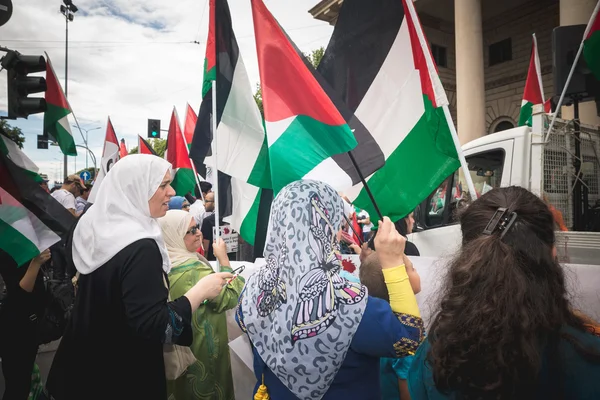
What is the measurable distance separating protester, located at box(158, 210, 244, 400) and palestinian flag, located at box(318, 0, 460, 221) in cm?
108

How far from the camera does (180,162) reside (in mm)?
6750

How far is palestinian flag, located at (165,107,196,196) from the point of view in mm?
6633

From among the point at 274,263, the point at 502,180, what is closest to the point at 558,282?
the point at 274,263

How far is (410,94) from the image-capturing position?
2568 mm

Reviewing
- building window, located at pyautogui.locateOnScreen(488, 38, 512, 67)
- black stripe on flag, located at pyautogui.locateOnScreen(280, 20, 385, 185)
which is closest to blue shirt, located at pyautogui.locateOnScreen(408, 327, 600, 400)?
black stripe on flag, located at pyautogui.locateOnScreen(280, 20, 385, 185)

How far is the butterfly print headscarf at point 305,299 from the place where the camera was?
4.71 feet

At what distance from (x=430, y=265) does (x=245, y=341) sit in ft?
4.27

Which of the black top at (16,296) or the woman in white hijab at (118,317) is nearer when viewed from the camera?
the woman in white hijab at (118,317)

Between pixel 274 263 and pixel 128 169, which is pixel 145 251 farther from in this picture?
pixel 274 263

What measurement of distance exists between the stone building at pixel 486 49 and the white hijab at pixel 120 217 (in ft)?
43.4

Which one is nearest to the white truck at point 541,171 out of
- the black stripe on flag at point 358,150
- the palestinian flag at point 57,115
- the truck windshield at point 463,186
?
the truck windshield at point 463,186

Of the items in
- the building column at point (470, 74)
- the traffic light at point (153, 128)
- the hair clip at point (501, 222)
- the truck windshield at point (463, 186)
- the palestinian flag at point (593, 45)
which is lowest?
the hair clip at point (501, 222)

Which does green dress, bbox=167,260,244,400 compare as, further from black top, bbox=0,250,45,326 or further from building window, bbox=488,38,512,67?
building window, bbox=488,38,512,67

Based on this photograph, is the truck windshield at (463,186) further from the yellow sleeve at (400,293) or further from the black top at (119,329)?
the black top at (119,329)
